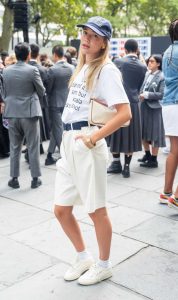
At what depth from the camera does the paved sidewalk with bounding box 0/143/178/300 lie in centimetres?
297

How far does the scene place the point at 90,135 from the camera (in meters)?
2.71

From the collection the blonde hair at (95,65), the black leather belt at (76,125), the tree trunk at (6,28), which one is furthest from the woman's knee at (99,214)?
the tree trunk at (6,28)

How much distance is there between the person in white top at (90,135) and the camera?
268 cm

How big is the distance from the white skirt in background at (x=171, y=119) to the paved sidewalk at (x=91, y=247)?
86cm

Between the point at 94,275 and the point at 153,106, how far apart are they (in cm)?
384

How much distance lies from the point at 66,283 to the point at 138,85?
367cm

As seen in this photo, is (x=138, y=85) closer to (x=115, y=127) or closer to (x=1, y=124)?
(x=1, y=124)

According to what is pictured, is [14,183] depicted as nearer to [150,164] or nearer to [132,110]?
[132,110]

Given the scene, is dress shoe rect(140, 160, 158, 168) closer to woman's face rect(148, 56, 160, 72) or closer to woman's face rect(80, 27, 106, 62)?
woman's face rect(148, 56, 160, 72)

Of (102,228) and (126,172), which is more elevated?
(102,228)

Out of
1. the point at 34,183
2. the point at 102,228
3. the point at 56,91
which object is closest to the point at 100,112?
the point at 102,228

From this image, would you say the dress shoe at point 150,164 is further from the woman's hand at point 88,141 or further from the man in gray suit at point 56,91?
the woman's hand at point 88,141

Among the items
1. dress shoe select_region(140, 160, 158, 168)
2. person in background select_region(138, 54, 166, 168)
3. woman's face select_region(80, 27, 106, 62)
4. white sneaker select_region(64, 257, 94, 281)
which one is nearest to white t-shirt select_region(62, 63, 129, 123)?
woman's face select_region(80, 27, 106, 62)

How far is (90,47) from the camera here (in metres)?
2.75
